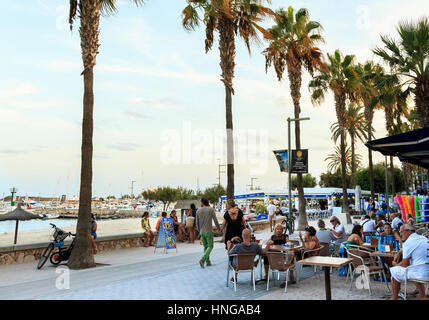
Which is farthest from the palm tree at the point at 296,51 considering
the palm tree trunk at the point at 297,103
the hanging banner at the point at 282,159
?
the hanging banner at the point at 282,159

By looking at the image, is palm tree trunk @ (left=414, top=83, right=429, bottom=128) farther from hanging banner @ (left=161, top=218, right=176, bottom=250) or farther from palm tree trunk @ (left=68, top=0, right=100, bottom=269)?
palm tree trunk @ (left=68, top=0, right=100, bottom=269)

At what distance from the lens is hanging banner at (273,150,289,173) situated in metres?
19.8

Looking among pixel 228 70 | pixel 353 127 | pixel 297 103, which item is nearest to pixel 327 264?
pixel 228 70

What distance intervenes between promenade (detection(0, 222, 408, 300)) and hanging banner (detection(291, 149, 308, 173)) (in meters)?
8.96

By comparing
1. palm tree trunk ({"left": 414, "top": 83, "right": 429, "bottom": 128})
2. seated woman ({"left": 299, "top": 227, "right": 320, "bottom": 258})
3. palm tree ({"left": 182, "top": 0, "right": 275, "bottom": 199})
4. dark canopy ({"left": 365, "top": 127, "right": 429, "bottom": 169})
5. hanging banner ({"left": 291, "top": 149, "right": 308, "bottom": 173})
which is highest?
palm tree ({"left": 182, "top": 0, "right": 275, "bottom": 199})

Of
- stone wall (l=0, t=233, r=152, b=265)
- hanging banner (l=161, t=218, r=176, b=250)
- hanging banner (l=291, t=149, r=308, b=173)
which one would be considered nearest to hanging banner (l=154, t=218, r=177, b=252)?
hanging banner (l=161, t=218, r=176, b=250)

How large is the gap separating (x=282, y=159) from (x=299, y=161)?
1.20 m

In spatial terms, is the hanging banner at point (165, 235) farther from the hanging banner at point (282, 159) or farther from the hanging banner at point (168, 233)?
the hanging banner at point (282, 159)

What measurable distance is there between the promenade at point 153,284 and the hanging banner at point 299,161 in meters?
8.96

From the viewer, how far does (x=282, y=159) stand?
1978 cm

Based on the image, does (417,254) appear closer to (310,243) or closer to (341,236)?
(310,243)

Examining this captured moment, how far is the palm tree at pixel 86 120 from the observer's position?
392 inches
